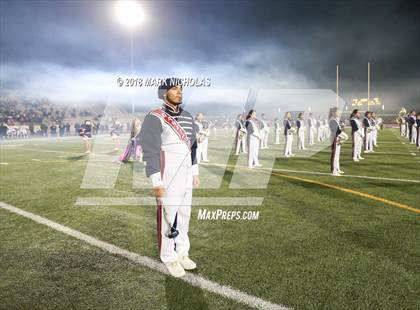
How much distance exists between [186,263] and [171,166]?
3.98 feet

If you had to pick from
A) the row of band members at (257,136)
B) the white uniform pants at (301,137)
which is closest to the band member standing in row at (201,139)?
the row of band members at (257,136)

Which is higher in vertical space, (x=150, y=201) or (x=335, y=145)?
(x=335, y=145)

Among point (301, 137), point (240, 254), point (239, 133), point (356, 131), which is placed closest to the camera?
point (240, 254)

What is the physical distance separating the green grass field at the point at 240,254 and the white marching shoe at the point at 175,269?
0.12m

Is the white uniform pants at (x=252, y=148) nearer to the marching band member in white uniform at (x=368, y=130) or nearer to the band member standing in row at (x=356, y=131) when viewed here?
the band member standing in row at (x=356, y=131)

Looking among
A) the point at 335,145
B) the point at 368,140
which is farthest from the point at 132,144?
the point at 368,140

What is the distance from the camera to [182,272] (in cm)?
355

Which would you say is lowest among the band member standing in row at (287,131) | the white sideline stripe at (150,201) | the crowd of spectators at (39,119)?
the white sideline stripe at (150,201)

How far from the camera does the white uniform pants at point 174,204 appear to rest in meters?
3.58

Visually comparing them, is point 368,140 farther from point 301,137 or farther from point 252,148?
point 252,148

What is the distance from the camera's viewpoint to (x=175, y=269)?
141 inches

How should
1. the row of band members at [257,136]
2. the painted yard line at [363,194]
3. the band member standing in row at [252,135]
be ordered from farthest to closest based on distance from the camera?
the band member standing in row at [252,135]
the row of band members at [257,136]
the painted yard line at [363,194]

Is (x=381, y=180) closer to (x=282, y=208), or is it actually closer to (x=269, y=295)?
(x=282, y=208)

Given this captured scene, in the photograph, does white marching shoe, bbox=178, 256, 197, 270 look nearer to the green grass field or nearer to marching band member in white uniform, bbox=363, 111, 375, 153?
the green grass field
